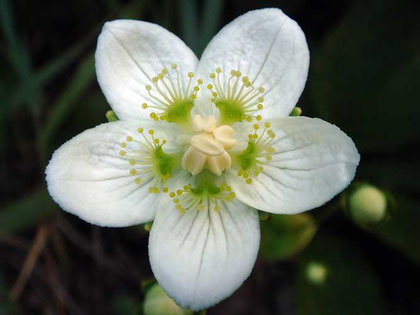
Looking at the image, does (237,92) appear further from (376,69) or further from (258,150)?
(376,69)

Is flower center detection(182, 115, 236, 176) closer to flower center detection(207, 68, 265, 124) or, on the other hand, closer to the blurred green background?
flower center detection(207, 68, 265, 124)

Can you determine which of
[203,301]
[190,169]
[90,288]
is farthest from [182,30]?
[203,301]

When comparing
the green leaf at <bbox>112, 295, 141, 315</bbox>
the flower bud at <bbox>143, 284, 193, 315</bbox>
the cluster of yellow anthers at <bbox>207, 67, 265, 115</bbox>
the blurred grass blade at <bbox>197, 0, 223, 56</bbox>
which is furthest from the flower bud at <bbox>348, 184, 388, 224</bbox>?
the green leaf at <bbox>112, 295, 141, 315</bbox>

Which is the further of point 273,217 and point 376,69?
point 376,69

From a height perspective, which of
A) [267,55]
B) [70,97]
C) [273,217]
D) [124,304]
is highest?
[267,55]

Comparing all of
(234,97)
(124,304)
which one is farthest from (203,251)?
(124,304)
